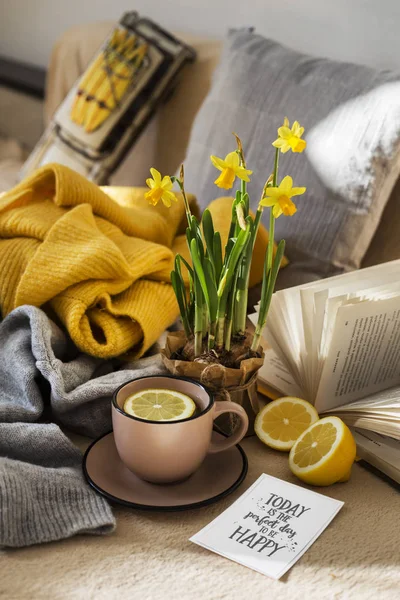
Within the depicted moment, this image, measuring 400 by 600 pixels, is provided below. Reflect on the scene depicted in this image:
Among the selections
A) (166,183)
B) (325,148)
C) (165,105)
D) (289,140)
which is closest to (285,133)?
(289,140)

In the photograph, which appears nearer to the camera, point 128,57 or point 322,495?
point 322,495

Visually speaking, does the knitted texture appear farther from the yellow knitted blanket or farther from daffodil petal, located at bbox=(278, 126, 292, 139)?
daffodil petal, located at bbox=(278, 126, 292, 139)

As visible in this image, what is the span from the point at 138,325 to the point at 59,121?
1.24 meters

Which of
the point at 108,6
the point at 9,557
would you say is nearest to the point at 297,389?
the point at 9,557

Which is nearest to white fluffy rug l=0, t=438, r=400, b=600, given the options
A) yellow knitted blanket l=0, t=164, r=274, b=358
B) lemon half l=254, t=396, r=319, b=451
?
lemon half l=254, t=396, r=319, b=451

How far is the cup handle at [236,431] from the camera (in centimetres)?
80

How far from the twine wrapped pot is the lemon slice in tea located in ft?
0.19

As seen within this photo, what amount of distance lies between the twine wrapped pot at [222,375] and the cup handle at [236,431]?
0.05m

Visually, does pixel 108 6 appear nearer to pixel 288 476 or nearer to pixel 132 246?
pixel 132 246

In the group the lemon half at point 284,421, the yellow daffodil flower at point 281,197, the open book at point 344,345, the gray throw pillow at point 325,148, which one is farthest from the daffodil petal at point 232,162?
the gray throw pillow at point 325,148

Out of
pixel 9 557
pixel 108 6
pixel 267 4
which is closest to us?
pixel 9 557

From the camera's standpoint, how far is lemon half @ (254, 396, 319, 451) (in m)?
0.89

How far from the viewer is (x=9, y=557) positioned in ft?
2.23

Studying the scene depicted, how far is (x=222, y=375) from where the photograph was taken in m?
0.85
